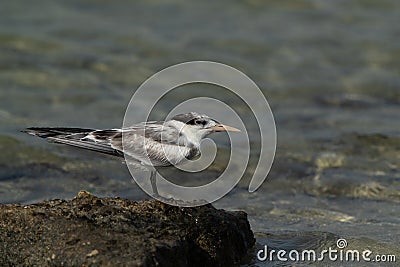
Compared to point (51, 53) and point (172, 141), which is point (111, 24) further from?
point (172, 141)

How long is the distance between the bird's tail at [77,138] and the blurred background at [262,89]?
1.40 m

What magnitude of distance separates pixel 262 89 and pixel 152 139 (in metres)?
5.90

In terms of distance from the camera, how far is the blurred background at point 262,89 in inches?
283

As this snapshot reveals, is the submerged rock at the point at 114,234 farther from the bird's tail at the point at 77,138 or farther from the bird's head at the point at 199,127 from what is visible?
the bird's head at the point at 199,127

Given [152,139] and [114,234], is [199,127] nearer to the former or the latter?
[152,139]

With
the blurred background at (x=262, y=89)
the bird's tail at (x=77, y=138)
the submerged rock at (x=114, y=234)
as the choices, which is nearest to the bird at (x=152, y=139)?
the bird's tail at (x=77, y=138)

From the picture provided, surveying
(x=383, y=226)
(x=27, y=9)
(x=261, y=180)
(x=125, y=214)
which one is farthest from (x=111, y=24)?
(x=125, y=214)

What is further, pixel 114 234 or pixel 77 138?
pixel 77 138

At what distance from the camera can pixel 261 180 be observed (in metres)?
7.99

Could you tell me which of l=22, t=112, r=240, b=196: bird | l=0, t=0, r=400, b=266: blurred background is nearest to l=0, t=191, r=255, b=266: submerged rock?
l=22, t=112, r=240, b=196: bird

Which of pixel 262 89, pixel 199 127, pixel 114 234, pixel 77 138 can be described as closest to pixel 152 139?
pixel 199 127

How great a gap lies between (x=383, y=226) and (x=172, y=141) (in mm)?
2333

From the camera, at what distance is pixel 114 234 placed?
452 centimetres

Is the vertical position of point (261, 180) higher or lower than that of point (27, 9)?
lower
